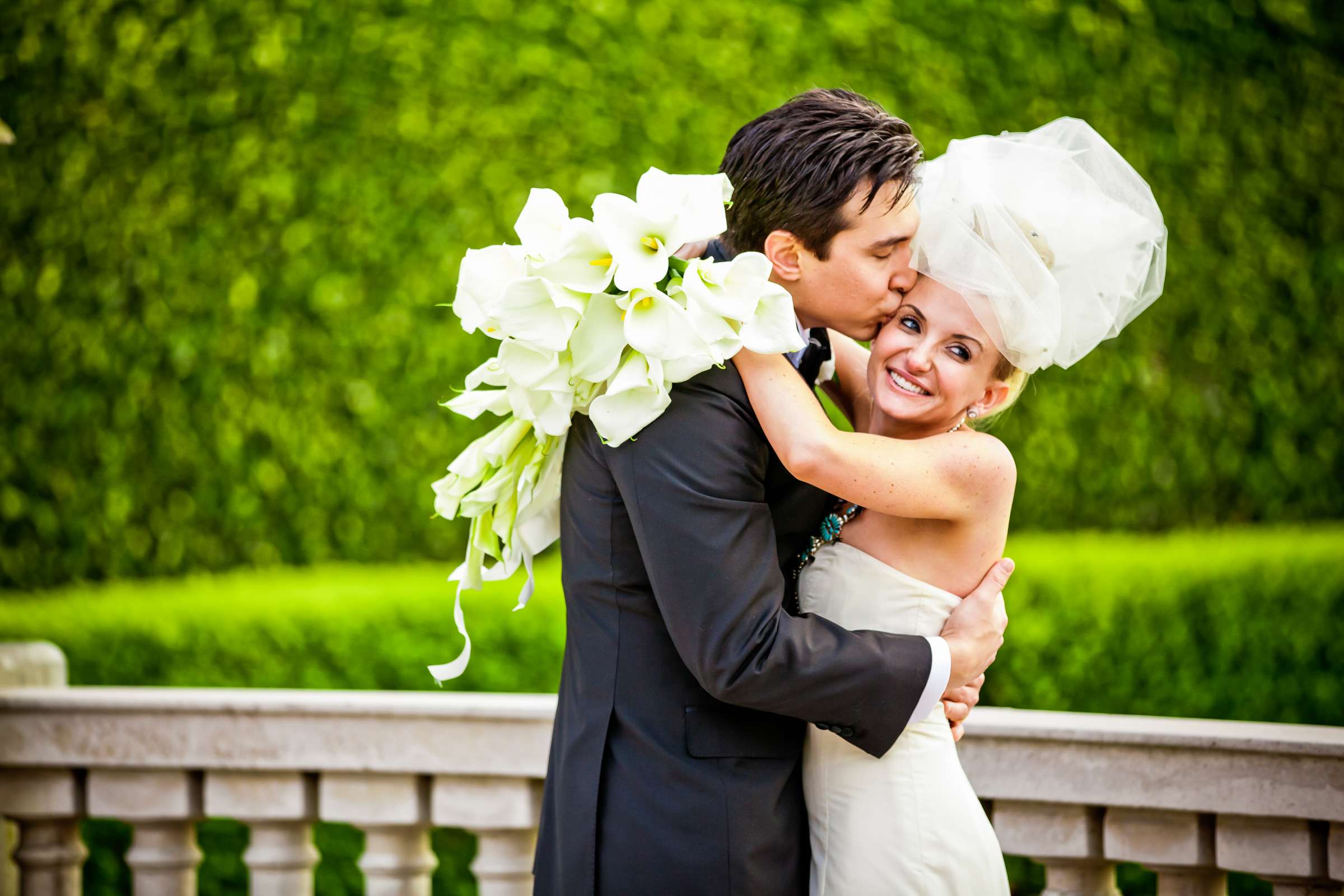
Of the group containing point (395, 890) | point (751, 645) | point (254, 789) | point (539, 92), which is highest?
point (539, 92)

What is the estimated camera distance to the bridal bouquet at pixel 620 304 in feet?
6.06

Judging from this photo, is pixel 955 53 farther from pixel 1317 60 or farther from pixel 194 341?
pixel 194 341

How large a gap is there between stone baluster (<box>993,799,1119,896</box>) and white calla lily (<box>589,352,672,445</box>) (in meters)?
1.35

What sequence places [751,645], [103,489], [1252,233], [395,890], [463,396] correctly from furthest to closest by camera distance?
[1252,233]
[103,489]
[395,890]
[463,396]
[751,645]

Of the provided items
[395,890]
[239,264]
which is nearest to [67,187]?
[239,264]

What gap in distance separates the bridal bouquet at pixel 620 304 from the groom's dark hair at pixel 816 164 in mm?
181

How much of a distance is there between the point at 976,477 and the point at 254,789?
1.88m

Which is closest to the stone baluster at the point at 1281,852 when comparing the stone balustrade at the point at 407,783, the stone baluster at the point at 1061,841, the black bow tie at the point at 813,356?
the stone balustrade at the point at 407,783

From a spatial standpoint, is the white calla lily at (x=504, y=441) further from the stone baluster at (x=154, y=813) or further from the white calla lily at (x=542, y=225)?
the stone baluster at (x=154, y=813)

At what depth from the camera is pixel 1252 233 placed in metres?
5.05

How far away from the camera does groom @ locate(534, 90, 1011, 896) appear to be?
194 centimetres

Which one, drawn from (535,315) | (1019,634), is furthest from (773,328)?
(1019,634)

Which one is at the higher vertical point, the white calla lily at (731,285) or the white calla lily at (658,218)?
the white calla lily at (658,218)

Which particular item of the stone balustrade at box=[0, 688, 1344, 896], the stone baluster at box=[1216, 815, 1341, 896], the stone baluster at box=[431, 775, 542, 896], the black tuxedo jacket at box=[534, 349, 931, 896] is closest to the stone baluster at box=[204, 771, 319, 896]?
the stone balustrade at box=[0, 688, 1344, 896]
